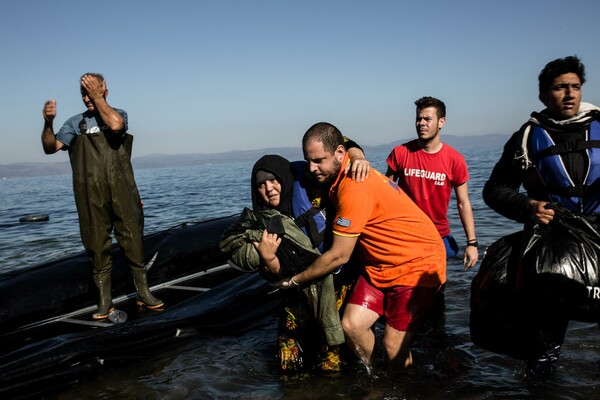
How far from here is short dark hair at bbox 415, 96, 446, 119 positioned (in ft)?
17.2

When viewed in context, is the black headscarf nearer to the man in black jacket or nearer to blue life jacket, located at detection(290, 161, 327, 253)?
blue life jacket, located at detection(290, 161, 327, 253)

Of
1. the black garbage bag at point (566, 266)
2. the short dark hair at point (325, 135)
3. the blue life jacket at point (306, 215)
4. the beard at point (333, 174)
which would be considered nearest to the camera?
the black garbage bag at point (566, 266)

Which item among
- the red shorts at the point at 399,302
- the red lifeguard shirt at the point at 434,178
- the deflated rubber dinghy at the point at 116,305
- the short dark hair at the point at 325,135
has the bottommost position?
the deflated rubber dinghy at the point at 116,305

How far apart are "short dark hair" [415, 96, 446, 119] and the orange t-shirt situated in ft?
5.37

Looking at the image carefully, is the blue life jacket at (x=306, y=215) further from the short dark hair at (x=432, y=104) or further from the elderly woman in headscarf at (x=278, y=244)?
the short dark hair at (x=432, y=104)

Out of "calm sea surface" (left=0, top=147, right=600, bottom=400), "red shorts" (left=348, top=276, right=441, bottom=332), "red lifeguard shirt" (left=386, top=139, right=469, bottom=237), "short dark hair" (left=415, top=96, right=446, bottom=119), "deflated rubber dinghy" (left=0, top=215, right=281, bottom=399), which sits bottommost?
"calm sea surface" (left=0, top=147, right=600, bottom=400)

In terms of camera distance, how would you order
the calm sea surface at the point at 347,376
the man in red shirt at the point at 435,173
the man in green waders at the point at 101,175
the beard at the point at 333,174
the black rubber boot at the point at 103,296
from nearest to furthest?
the beard at the point at 333,174 → the calm sea surface at the point at 347,376 → the man in green waders at the point at 101,175 → the man in red shirt at the point at 435,173 → the black rubber boot at the point at 103,296

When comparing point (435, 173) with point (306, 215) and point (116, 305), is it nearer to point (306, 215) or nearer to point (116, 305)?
point (306, 215)

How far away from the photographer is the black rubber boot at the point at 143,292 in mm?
5609

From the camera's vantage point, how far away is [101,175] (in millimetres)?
5098

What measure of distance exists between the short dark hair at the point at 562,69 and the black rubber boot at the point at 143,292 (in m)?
4.35

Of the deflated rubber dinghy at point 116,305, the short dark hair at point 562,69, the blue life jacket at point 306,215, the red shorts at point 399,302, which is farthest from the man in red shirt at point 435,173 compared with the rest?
the deflated rubber dinghy at point 116,305

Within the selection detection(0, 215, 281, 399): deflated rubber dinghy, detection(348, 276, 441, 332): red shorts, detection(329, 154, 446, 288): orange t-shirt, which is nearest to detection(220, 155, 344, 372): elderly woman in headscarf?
detection(348, 276, 441, 332): red shorts

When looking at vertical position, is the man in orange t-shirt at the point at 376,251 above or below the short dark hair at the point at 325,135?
below
